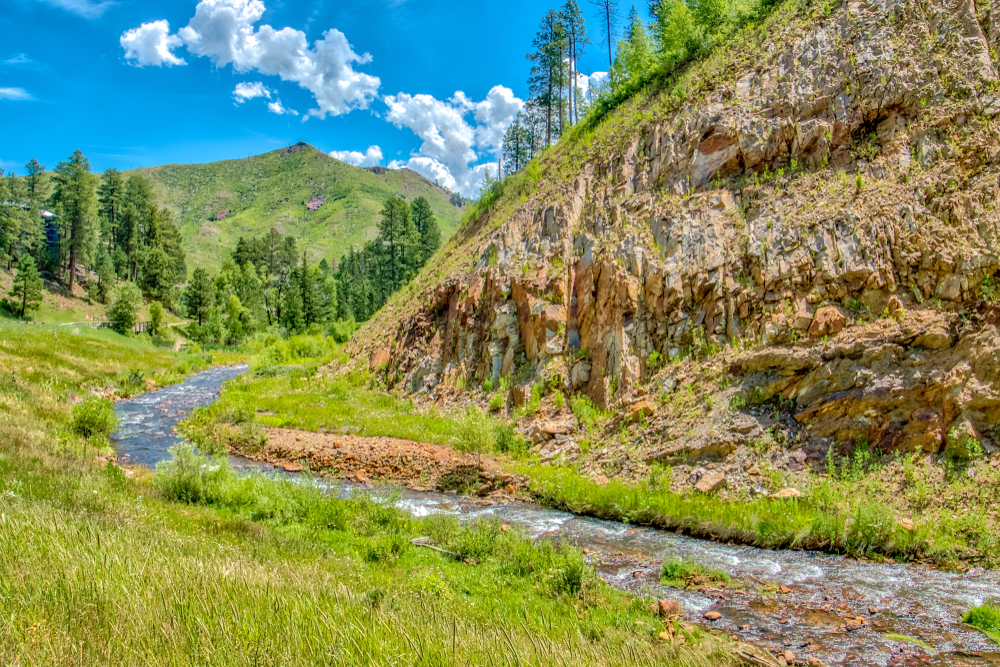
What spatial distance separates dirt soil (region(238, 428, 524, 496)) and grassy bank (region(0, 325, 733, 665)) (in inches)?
135

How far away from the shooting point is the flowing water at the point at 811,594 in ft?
21.4

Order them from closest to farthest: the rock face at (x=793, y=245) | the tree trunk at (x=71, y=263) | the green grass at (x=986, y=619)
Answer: the green grass at (x=986, y=619), the rock face at (x=793, y=245), the tree trunk at (x=71, y=263)

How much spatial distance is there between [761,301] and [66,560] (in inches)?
636

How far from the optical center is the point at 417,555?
30.8ft

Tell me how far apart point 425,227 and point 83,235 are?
42008mm

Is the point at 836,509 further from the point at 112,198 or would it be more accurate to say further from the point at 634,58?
the point at 112,198

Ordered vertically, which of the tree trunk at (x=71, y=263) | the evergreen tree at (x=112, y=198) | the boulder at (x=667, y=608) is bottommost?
the boulder at (x=667, y=608)

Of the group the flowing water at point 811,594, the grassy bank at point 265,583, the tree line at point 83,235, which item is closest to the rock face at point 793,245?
the flowing water at point 811,594

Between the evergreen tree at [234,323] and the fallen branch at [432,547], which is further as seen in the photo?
the evergreen tree at [234,323]

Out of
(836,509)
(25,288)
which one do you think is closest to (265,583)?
(836,509)

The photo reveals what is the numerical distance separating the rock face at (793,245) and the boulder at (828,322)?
0.19 feet

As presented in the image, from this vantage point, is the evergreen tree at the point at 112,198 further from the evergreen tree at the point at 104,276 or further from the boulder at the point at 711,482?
the boulder at the point at 711,482

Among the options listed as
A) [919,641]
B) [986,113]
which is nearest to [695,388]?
[919,641]

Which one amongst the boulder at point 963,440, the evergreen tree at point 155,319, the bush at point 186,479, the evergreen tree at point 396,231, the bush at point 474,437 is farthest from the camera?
the evergreen tree at point 396,231
